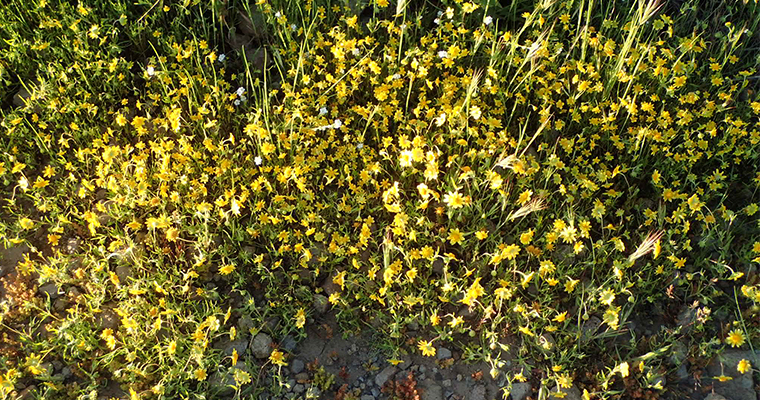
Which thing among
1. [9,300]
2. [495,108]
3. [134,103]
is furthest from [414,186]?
[9,300]

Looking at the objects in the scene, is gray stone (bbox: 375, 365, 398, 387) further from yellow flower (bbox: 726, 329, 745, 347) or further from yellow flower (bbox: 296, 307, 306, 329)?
yellow flower (bbox: 726, 329, 745, 347)

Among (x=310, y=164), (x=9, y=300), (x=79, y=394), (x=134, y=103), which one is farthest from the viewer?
(x=134, y=103)

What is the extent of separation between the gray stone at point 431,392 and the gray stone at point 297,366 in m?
0.60

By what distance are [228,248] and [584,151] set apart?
6.46 ft

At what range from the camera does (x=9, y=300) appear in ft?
10.0

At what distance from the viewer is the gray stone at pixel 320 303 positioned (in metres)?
3.10

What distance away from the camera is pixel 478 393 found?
2.91m

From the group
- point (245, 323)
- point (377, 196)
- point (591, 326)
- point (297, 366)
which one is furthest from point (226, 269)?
point (591, 326)

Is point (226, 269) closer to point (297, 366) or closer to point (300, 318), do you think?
point (300, 318)

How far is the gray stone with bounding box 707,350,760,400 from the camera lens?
2.86 meters

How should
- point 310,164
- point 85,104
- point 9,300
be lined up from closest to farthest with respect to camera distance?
point 9,300 → point 310,164 → point 85,104

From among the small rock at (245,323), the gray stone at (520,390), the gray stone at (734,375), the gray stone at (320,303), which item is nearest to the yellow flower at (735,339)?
the gray stone at (734,375)

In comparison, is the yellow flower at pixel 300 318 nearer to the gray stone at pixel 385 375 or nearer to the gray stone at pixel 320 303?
the gray stone at pixel 320 303

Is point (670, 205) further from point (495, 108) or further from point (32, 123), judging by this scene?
point (32, 123)
